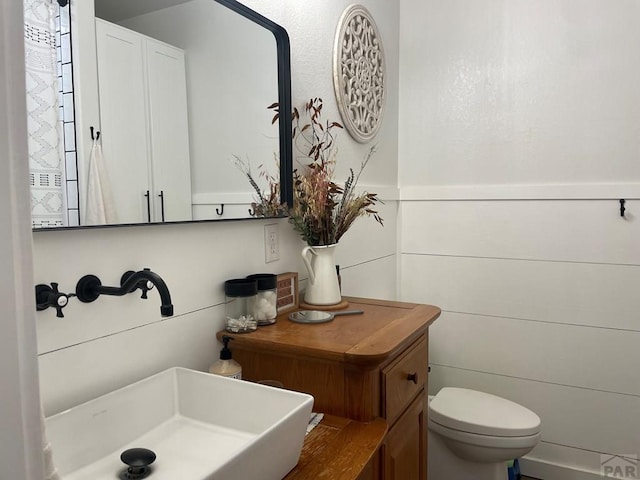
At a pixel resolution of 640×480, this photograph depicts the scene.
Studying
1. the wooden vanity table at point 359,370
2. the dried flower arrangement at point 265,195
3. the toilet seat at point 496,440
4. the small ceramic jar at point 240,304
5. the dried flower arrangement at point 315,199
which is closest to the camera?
the wooden vanity table at point 359,370

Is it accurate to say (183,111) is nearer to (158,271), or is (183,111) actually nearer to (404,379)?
(158,271)

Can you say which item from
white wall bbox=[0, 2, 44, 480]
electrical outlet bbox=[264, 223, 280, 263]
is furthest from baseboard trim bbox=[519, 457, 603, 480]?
white wall bbox=[0, 2, 44, 480]

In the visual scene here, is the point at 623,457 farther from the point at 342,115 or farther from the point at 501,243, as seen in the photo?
the point at 342,115

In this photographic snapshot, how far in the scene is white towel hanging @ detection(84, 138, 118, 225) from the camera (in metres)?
0.96

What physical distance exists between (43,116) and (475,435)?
182 cm

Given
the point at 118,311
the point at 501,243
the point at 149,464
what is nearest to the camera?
the point at 149,464

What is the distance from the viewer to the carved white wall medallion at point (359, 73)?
6.35 ft

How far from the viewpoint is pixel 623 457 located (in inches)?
84.0

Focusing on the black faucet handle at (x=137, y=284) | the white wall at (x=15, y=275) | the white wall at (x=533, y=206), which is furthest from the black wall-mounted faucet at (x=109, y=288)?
the white wall at (x=533, y=206)

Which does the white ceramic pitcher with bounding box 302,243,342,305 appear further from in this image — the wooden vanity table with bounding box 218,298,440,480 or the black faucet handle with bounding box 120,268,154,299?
the black faucet handle with bounding box 120,268,154,299

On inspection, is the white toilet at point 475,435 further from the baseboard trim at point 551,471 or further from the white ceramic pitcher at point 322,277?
the white ceramic pitcher at point 322,277

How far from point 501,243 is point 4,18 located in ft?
7.61

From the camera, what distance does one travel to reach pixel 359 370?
3.64ft

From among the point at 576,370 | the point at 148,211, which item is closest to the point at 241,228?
the point at 148,211
